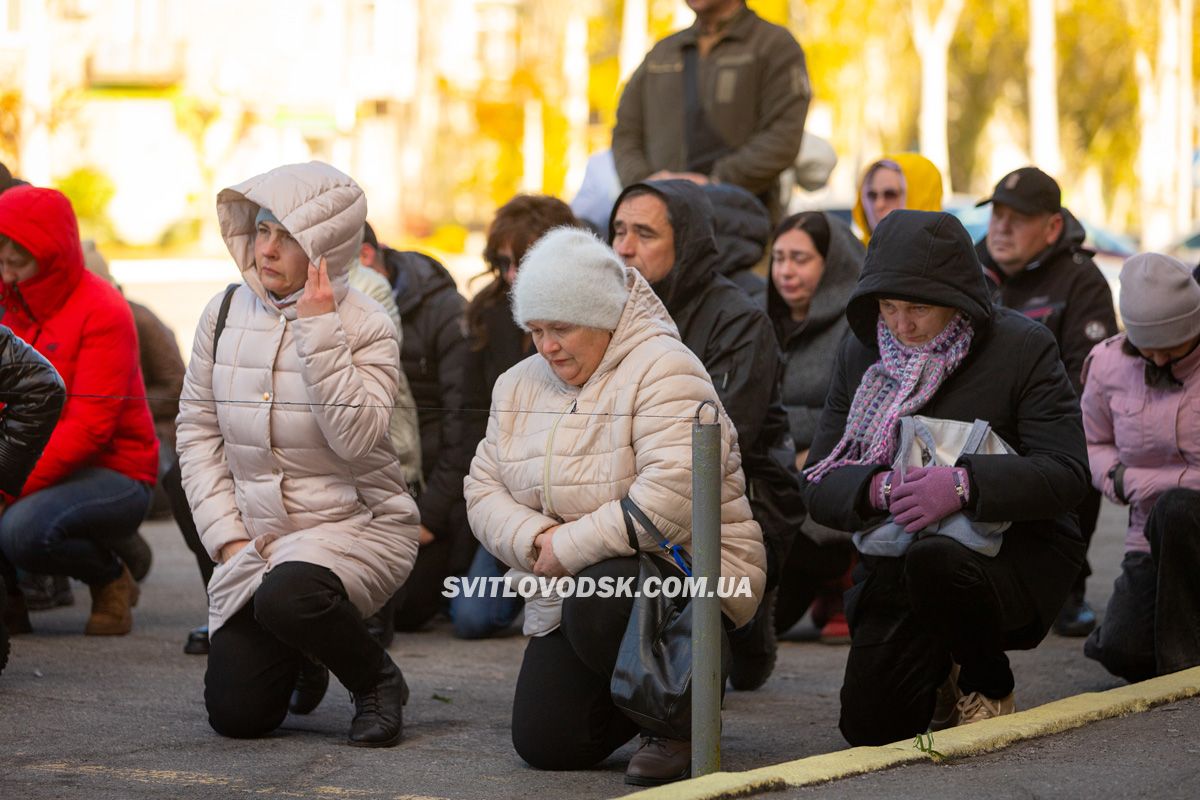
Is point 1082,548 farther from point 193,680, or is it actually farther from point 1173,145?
point 1173,145

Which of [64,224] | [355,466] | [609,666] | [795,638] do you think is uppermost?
[64,224]

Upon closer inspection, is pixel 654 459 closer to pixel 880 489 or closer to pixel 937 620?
pixel 880 489

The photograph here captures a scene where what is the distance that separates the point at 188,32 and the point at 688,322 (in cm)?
4875

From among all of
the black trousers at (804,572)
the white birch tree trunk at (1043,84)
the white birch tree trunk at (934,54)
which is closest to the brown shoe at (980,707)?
the black trousers at (804,572)

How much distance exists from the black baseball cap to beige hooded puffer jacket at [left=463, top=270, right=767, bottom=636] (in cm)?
292

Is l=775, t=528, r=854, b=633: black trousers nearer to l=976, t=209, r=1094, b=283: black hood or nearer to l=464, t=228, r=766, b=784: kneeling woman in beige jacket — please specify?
l=976, t=209, r=1094, b=283: black hood

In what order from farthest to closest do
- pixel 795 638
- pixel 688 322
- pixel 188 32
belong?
pixel 188 32
pixel 795 638
pixel 688 322

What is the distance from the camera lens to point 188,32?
53156 mm

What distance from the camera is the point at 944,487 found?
18.5 feet

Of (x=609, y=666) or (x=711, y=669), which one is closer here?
(x=711, y=669)

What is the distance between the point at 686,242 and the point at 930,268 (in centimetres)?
126

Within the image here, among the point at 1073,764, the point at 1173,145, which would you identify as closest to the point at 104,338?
the point at 1073,764

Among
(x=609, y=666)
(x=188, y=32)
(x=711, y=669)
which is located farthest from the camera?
(x=188, y=32)

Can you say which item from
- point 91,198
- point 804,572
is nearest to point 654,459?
point 804,572
